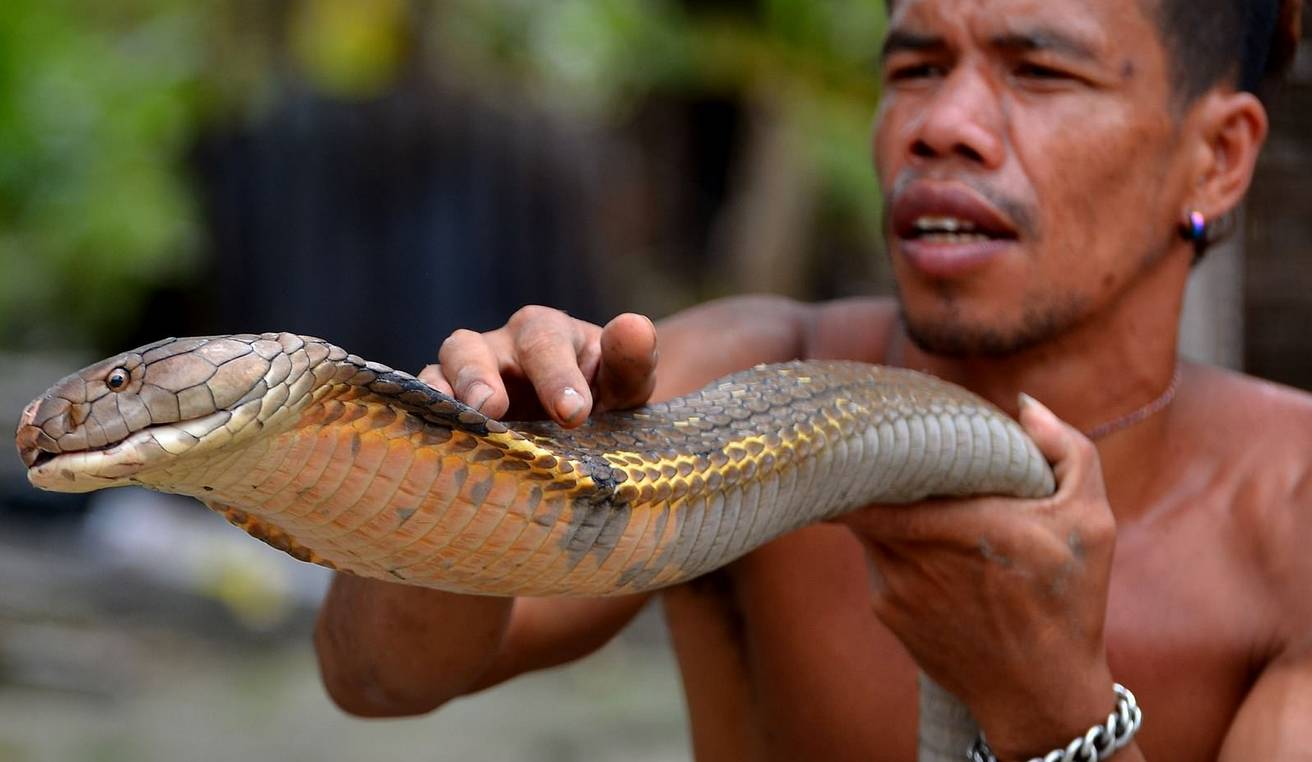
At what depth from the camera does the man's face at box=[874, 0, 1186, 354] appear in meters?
2.09

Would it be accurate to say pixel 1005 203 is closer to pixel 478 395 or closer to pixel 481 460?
pixel 478 395

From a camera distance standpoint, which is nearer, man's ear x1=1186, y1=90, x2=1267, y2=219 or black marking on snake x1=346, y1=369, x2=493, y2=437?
black marking on snake x1=346, y1=369, x2=493, y2=437

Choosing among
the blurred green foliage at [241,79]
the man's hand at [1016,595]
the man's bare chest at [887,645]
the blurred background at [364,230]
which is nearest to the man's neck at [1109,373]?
the man's bare chest at [887,645]

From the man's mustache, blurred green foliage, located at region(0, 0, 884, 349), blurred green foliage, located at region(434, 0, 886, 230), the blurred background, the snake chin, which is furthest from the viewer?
blurred green foliage, located at region(434, 0, 886, 230)

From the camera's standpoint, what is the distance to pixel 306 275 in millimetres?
7199

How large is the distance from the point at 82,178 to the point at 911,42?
6947mm

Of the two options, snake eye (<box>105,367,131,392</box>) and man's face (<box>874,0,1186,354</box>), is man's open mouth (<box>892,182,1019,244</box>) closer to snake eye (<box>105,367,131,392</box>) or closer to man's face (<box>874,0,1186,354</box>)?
man's face (<box>874,0,1186,354</box>)

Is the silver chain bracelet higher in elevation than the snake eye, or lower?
lower

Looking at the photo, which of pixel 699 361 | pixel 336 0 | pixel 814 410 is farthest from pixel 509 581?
pixel 336 0

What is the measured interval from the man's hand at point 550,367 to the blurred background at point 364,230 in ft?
8.68

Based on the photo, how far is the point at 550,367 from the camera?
1527 mm

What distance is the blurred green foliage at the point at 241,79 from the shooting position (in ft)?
26.1

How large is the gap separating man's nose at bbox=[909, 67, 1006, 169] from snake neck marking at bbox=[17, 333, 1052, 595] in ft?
1.31

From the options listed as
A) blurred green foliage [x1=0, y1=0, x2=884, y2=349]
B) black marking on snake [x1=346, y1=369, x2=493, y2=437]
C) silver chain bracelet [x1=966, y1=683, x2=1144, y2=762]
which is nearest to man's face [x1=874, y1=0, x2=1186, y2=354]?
silver chain bracelet [x1=966, y1=683, x2=1144, y2=762]
